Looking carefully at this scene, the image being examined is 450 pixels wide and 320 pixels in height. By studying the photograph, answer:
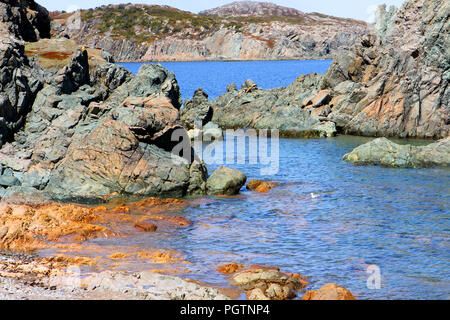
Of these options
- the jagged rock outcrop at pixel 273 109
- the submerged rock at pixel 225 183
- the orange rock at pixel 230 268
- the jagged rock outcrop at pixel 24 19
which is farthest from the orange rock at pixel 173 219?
the jagged rock outcrop at pixel 24 19

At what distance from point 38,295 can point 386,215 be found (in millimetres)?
20416

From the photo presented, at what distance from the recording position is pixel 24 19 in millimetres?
75875

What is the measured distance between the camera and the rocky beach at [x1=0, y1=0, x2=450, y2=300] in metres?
21.5

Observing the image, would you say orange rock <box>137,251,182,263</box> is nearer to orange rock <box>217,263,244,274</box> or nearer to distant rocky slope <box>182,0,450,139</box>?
orange rock <box>217,263,244,274</box>

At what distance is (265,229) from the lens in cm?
A: 2959

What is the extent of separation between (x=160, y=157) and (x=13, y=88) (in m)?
15.5

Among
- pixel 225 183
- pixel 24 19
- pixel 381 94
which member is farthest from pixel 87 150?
pixel 24 19

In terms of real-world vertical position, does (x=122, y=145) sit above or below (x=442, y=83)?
below

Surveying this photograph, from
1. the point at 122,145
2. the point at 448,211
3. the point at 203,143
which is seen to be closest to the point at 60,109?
the point at 122,145

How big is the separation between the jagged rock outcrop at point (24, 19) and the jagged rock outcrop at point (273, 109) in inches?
913

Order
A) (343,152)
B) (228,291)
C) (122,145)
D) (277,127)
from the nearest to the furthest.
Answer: (228,291)
(122,145)
(343,152)
(277,127)

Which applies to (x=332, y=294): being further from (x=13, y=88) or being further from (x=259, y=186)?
(x=13, y=88)

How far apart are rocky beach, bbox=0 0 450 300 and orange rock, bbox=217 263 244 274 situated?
7 centimetres
